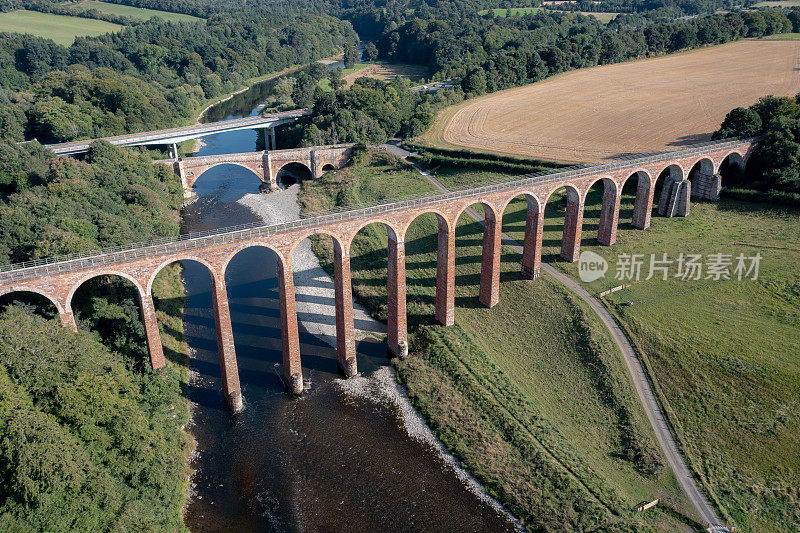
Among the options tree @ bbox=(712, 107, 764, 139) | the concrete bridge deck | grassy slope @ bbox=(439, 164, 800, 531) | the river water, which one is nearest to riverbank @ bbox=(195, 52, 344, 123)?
the concrete bridge deck

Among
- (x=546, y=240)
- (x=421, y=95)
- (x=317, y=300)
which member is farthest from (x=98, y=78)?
(x=546, y=240)

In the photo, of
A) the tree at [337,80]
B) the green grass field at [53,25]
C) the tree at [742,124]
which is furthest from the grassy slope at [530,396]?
the green grass field at [53,25]

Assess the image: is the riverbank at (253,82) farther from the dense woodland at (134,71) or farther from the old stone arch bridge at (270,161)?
the old stone arch bridge at (270,161)

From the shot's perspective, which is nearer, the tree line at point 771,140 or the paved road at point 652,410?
the paved road at point 652,410

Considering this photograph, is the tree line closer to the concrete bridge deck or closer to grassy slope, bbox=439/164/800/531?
grassy slope, bbox=439/164/800/531

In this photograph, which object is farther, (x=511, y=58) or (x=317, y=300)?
(x=511, y=58)

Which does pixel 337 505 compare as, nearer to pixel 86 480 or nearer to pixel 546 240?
pixel 86 480
